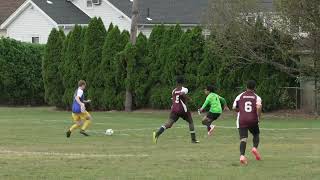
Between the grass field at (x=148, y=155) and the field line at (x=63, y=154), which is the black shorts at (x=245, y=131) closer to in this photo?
the grass field at (x=148, y=155)

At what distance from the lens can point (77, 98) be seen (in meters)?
22.0

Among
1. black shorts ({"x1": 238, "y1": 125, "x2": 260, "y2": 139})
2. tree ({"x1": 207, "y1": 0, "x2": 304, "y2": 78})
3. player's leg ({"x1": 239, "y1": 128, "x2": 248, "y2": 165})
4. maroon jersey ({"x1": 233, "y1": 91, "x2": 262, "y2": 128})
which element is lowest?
player's leg ({"x1": 239, "y1": 128, "x2": 248, "y2": 165})

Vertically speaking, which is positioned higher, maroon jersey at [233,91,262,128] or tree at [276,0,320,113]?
tree at [276,0,320,113]

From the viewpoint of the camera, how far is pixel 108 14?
2146 inches

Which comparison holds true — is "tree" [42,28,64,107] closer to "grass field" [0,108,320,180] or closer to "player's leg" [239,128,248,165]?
"grass field" [0,108,320,180]

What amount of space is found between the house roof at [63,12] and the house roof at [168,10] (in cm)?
280

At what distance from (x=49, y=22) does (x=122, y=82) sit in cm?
1602

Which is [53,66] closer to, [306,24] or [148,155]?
[306,24]

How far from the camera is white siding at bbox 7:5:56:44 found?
55031 mm

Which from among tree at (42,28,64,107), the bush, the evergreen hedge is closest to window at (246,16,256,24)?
the evergreen hedge

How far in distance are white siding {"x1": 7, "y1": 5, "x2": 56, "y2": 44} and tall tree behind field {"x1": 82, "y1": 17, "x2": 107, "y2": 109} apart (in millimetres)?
13469

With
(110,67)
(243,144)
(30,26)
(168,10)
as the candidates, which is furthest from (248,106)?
(30,26)

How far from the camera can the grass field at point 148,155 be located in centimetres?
1297

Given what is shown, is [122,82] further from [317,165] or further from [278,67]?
[317,165]
